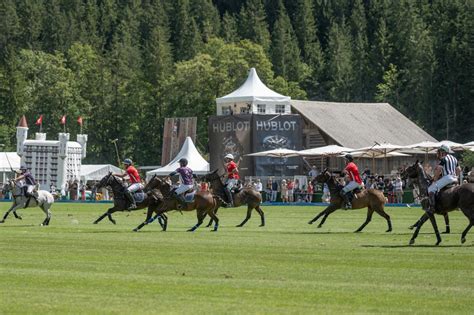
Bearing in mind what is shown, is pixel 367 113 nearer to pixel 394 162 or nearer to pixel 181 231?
pixel 394 162

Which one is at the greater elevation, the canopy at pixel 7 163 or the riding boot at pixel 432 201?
the canopy at pixel 7 163

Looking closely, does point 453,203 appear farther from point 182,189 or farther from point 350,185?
point 182,189

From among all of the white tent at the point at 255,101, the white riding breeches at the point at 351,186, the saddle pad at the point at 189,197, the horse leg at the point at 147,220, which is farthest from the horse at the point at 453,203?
the white tent at the point at 255,101

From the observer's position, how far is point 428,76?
116062 millimetres

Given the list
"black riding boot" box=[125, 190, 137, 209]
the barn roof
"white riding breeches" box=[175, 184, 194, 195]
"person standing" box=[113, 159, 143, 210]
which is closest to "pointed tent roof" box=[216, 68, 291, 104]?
the barn roof

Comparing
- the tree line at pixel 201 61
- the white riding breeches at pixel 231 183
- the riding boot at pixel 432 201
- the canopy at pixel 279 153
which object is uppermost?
the tree line at pixel 201 61

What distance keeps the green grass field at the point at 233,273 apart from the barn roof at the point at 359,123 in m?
58.8

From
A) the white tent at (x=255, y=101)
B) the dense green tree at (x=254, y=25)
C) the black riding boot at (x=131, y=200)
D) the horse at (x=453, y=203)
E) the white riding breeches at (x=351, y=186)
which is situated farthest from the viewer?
the dense green tree at (x=254, y=25)

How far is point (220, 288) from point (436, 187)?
34.0 ft

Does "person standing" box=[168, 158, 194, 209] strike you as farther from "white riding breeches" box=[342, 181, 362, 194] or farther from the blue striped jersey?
the blue striped jersey

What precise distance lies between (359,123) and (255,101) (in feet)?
49.4

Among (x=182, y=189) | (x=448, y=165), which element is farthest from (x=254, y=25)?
(x=448, y=165)

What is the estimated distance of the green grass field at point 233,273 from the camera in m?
15.1

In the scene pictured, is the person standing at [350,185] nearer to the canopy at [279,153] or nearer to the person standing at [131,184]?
the person standing at [131,184]
